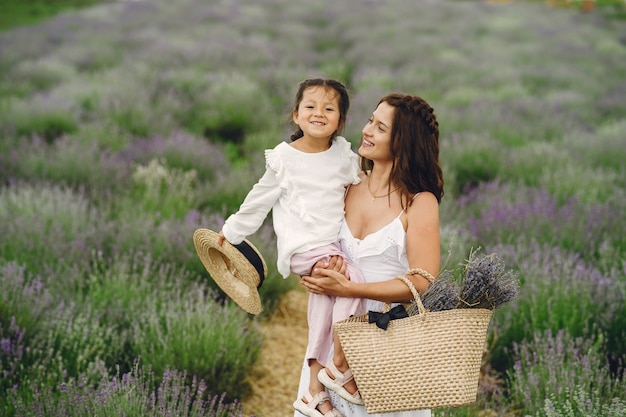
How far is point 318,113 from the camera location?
82.4 inches

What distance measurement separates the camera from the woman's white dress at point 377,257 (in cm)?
196

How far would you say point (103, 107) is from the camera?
776cm

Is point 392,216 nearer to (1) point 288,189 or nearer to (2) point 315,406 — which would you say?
(1) point 288,189

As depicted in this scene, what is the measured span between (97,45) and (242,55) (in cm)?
337

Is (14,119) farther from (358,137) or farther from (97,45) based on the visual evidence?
(97,45)

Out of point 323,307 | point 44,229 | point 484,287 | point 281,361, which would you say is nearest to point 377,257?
point 323,307

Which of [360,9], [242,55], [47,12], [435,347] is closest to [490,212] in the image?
[435,347]

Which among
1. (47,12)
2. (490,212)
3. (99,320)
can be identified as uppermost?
(47,12)

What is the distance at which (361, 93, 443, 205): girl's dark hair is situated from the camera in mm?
2018

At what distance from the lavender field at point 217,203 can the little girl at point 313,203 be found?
0.45 metres

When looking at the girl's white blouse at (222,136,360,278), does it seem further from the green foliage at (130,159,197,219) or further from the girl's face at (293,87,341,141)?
the green foliage at (130,159,197,219)

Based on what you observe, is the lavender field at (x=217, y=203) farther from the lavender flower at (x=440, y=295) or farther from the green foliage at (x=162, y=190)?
the lavender flower at (x=440, y=295)

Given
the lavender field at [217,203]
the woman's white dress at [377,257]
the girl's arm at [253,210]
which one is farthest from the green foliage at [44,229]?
the woman's white dress at [377,257]

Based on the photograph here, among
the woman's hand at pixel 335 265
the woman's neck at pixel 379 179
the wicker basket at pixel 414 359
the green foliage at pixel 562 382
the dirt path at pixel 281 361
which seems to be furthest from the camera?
the dirt path at pixel 281 361
